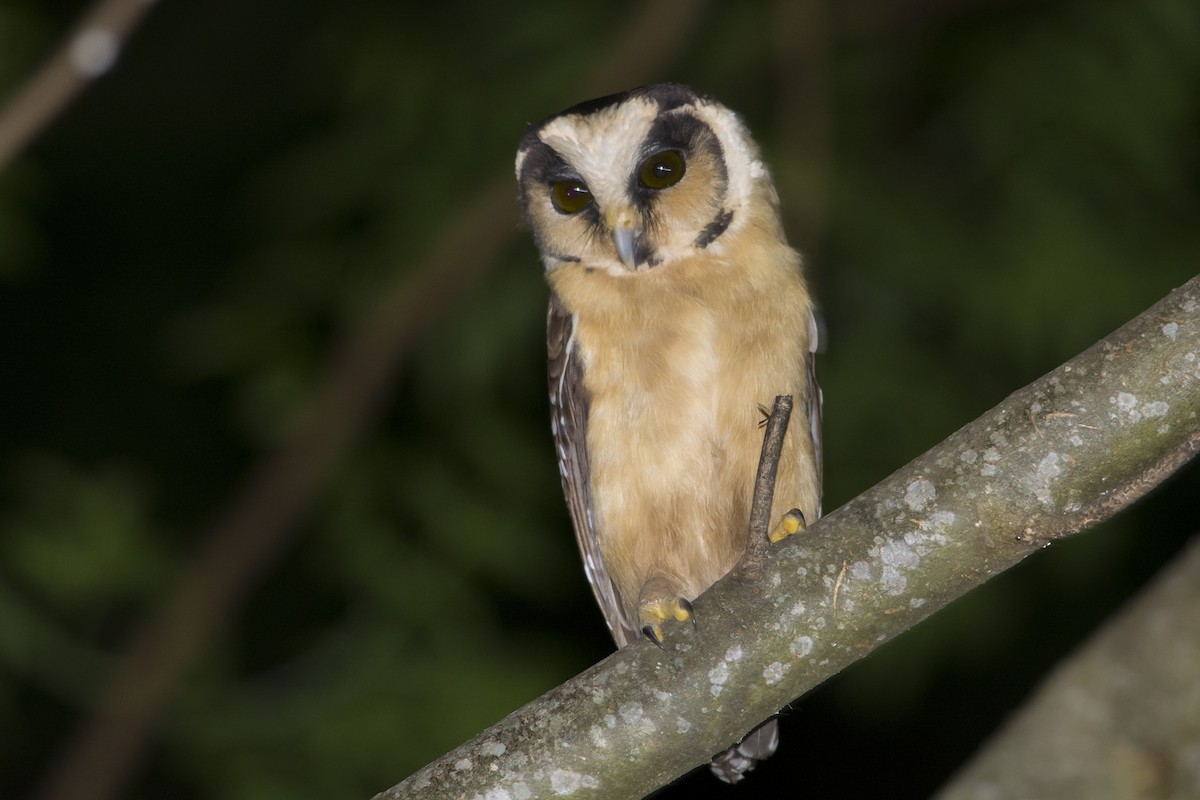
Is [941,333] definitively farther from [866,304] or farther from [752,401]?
[752,401]

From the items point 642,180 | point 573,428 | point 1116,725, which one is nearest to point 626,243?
point 642,180

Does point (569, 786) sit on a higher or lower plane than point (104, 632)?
lower

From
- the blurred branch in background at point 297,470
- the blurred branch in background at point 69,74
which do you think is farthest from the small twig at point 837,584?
the blurred branch in background at point 297,470

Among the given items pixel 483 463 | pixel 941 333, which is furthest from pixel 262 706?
pixel 941 333

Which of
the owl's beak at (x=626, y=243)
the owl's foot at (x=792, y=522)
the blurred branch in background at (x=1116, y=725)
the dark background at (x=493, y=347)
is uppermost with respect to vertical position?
the dark background at (x=493, y=347)

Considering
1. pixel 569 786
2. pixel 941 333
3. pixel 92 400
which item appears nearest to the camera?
pixel 569 786

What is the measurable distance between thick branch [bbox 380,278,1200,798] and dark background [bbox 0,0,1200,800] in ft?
8.09

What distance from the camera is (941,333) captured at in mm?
6348

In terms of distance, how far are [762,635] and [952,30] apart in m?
4.97


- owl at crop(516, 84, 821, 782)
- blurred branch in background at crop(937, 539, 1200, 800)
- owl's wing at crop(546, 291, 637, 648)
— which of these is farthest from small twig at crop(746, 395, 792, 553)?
owl's wing at crop(546, 291, 637, 648)

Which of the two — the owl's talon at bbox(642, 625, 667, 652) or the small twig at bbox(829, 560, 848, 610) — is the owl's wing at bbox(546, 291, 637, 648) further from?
the small twig at bbox(829, 560, 848, 610)

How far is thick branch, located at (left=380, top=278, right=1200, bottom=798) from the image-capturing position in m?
2.29

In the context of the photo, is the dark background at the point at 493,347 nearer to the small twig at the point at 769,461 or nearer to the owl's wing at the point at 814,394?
the owl's wing at the point at 814,394

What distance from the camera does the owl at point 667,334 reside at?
11.0ft
